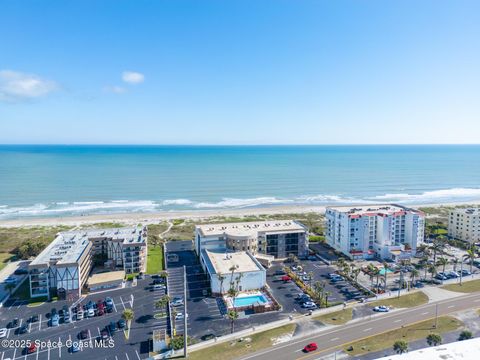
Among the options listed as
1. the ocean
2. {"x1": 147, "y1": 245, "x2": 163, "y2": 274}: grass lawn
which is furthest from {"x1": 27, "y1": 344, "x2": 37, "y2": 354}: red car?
the ocean

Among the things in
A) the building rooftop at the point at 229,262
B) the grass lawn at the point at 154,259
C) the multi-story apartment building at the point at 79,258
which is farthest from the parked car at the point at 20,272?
the building rooftop at the point at 229,262

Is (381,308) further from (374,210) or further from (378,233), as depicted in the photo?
(374,210)

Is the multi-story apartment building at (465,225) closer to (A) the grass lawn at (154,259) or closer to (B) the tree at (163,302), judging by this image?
(A) the grass lawn at (154,259)

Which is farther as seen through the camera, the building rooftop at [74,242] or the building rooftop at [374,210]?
the building rooftop at [374,210]

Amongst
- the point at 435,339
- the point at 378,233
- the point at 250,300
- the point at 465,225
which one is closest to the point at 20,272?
the point at 250,300

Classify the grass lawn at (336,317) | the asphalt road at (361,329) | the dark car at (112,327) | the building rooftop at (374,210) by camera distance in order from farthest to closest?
1. the building rooftop at (374,210)
2. the grass lawn at (336,317)
3. the dark car at (112,327)
4. the asphalt road at (361,329)

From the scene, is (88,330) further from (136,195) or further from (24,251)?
(136,195)
